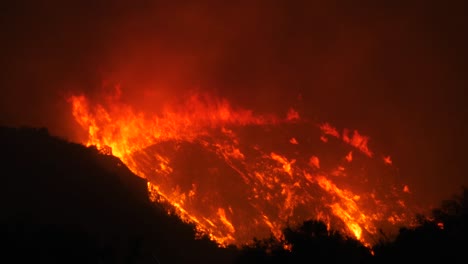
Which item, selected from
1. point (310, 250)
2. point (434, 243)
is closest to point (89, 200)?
point (310, 250)

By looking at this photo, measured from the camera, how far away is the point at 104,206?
60.1 m

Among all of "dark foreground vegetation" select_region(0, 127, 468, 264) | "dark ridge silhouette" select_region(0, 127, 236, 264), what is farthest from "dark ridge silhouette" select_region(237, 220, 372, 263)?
"dark ridge silhouette" select_region(0, 127, 236, 264)

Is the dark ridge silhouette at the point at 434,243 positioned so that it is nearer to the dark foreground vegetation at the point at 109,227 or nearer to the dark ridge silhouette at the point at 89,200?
the dark foreground vegetation at the point at 109,227

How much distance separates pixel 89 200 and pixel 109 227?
626cm

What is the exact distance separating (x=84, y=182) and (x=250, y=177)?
57377mm

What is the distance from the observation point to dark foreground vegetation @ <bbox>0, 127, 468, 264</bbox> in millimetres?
33875

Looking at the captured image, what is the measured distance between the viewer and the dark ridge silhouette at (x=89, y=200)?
53125 mm

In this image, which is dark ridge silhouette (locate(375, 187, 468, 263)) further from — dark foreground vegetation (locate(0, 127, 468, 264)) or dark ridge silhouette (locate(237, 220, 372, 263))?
dark ridge silhouette (locate(237, 220, 372, 263))

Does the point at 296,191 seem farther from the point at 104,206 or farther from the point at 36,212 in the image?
the point at 36,212

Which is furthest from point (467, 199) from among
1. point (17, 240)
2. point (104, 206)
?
point (104, 206)

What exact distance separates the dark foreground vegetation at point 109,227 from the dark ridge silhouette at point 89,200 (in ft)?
0.46

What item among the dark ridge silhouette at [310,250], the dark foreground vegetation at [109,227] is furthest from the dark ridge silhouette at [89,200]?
the dark ridge silhouette at [310,250]

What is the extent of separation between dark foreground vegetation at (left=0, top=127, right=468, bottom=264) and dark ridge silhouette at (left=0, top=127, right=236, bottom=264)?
141 millimetres

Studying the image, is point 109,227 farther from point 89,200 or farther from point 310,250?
point 310,250
